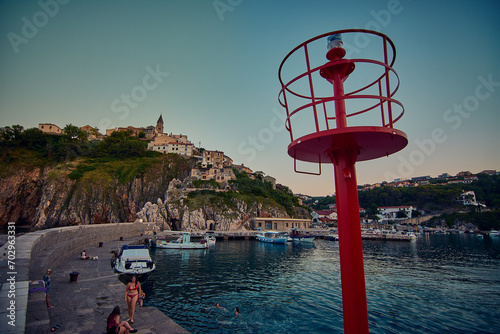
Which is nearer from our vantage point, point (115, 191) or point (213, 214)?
point (213, 214)

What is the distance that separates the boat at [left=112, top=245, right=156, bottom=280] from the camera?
53.0 ft

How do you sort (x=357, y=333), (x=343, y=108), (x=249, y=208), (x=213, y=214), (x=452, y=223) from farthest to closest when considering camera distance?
(x=452, y=223) < (x=249, y=208) < (x=213, y=214) < (x=343, y=108) < (x=357, y=333)

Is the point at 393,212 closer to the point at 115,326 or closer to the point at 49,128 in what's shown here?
the point at 115,326

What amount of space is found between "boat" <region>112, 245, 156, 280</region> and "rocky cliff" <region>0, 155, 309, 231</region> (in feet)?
155

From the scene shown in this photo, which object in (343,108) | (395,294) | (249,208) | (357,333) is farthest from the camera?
(249,208)

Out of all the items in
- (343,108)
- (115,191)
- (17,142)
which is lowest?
(343,108)

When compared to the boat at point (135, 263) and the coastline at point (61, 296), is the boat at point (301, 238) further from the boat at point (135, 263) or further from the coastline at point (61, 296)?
the coastline at point (61, 296)

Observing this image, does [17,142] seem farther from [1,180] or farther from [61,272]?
[61,272]

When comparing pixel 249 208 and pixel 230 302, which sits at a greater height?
pixel 249 208

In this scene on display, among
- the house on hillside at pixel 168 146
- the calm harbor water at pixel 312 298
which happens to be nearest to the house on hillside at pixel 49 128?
the house on hillside at pixel 168 146

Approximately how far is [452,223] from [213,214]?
103 meters

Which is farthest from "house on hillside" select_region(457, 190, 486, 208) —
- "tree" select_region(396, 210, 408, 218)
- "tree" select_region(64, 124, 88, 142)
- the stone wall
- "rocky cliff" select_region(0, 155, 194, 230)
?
"tree" select_region(64, 124, 88, 142)

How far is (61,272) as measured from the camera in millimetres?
14133

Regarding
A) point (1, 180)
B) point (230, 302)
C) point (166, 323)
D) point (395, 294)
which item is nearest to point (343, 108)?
point (166, 323)
